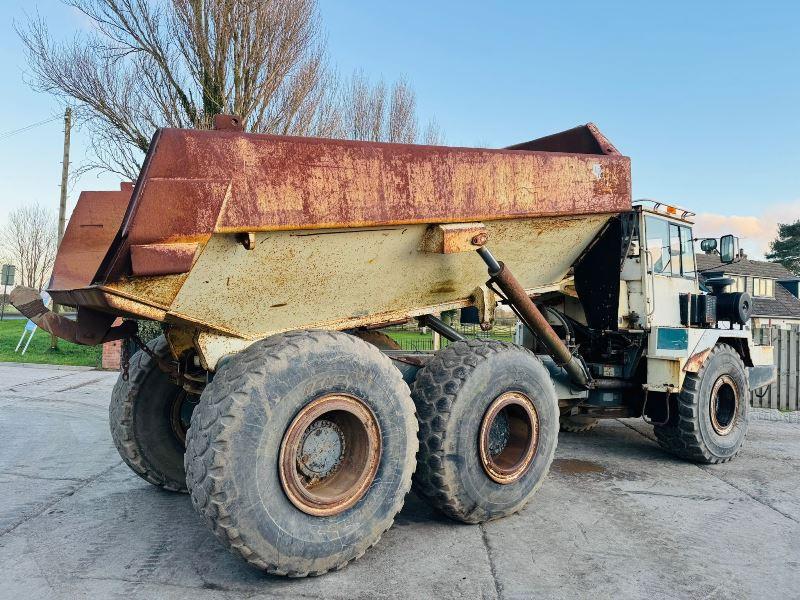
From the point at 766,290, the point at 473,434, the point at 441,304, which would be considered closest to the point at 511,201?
the point at 441,304

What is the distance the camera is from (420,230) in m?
3.83

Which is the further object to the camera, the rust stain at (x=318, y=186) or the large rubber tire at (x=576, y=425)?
the large rubber tire at (x=576, y=425)

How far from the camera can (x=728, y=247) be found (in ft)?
19.7

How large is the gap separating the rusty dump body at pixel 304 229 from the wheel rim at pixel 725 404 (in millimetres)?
2457

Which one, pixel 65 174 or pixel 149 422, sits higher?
pixel 65 174

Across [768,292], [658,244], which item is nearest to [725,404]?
[658,244]

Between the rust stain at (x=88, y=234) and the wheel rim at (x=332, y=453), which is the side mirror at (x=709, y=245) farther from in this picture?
the rust stain at (x=88, y=234)

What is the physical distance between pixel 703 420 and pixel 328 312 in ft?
13.3

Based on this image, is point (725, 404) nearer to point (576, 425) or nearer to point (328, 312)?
point (576, 425)

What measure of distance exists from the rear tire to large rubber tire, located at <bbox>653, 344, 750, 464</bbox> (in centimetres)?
456

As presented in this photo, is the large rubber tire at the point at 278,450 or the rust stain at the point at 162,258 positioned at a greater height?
the rust stain at the point at 162,258

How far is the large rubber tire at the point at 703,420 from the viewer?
222 inches

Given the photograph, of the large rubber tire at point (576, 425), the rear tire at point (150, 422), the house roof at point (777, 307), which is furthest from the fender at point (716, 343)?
the house roof at point (777, 307)

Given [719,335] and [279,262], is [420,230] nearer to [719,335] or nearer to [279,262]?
[279,262]
